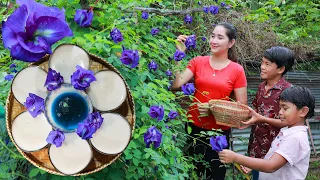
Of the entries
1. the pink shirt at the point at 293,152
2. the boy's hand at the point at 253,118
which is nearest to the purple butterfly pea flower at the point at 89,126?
the pink shirt at the point at 293,152

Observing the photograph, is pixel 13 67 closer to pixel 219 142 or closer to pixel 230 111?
pixel 219 142

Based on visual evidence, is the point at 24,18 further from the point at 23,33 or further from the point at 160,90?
the point at 160,90

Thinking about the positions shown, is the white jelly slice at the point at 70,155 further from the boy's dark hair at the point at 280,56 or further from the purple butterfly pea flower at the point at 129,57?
the boy's dark hair at the point at 280,56

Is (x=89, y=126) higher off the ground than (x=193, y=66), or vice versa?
(x=89, y=126)

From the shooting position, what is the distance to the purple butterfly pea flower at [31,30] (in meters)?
0.94

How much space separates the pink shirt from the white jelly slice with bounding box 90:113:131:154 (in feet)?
3.50

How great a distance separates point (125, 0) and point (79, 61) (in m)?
0.70

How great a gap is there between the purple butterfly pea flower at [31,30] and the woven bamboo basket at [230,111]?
4.69 feet

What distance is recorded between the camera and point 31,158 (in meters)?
1.19

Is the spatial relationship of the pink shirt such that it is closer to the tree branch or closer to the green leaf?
the tree branch

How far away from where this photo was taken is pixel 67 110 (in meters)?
1.19

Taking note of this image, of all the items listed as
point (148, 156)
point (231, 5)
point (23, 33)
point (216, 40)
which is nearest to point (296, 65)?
point (231, 5)

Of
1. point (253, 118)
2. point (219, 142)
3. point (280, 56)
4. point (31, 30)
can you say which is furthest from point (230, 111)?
point (31, 30)

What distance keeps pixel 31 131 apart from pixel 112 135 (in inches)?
10.2
